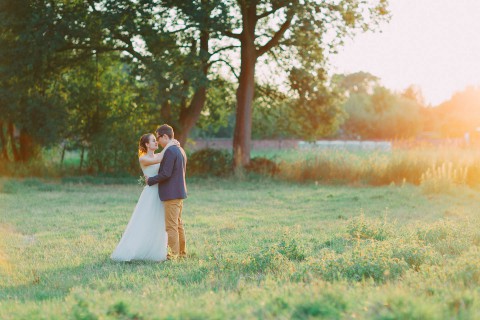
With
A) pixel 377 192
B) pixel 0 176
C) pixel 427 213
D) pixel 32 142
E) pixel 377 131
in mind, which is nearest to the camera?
pixel 427 213

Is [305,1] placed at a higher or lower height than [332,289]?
higher

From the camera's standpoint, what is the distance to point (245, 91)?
90.7 ft

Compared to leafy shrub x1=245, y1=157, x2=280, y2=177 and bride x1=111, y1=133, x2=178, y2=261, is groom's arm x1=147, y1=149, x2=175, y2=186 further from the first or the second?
leafy shrub x1=245, y1=157, x2=280, y2=177

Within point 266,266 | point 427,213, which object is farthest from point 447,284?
point 427,213

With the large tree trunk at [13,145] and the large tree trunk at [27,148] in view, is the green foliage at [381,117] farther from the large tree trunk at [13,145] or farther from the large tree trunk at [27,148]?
the large tree trunk at [13,145]

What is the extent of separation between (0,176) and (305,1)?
46.9 feet

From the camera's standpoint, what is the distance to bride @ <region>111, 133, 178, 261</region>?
967 centimetres

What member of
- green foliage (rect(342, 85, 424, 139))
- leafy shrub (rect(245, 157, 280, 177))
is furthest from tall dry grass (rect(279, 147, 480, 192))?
green foliage (rect(342, 85, 424, 139))

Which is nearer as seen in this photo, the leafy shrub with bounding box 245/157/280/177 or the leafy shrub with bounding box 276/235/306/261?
the leafy shrub with bounding box 276/235/306/261

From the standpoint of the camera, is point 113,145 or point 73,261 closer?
point 73,261

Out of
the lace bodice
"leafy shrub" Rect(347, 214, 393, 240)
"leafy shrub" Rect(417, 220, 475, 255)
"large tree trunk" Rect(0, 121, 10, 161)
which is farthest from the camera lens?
"large tree trunk" Rect(0, 121, 10, 161)

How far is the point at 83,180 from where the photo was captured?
2566 centimetres

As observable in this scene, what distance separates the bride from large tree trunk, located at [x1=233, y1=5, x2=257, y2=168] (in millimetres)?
17050

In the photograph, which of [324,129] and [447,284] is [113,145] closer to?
[324,129]
